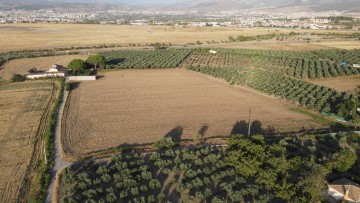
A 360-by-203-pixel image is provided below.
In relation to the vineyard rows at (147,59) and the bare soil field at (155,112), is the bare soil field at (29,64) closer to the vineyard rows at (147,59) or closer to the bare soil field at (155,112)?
the vineyard rows at (147,59)

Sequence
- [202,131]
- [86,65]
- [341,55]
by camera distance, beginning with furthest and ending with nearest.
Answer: [341,55] < [86,65] < [202,131]

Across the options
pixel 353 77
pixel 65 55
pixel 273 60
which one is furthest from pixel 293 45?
pixel 65 55

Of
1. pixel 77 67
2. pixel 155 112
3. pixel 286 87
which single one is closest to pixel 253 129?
pixel 155 112

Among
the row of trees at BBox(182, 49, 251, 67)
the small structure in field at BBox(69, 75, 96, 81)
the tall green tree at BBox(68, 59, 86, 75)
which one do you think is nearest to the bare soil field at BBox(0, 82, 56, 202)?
the small structure in field at BBox(69, 75, 96, 81)

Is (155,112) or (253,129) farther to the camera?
(155,112)

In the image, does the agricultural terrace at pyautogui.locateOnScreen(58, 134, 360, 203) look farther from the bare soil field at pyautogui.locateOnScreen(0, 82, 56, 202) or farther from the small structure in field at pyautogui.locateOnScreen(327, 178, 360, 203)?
the bare soil field at pyautogui.locateOnScreen(0, 82, 56, 202)

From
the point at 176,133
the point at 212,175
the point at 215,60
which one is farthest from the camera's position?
the point at 215,60

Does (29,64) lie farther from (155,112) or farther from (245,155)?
(245,155)
